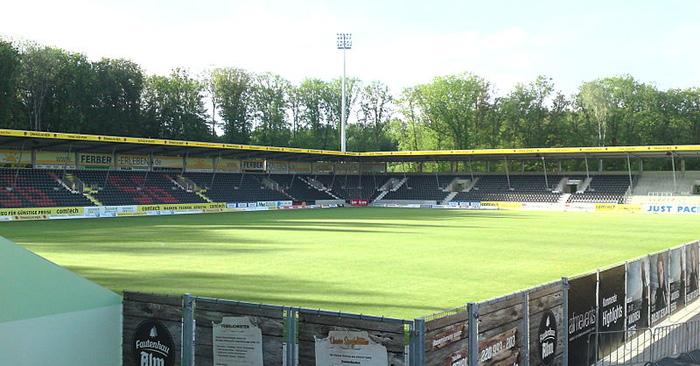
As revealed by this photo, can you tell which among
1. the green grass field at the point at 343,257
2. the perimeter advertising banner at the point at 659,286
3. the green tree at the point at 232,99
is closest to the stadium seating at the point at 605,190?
the green grass field at the point at 343,257

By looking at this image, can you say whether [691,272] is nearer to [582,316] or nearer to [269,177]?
[582,316]

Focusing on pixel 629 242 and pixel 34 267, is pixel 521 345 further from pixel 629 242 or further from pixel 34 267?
pixel 629 242

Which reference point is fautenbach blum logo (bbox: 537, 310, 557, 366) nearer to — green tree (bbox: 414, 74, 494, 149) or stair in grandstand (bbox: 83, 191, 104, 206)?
stair in grandstand (bbox: 83, 191, 104, 206)

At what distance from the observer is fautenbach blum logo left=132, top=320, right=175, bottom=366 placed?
7254mm

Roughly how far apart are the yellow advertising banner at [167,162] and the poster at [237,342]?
52163mm

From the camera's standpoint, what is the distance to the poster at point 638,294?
34.6 feet

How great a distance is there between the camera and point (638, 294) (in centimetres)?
1088

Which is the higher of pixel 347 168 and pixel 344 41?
pixel 344 41

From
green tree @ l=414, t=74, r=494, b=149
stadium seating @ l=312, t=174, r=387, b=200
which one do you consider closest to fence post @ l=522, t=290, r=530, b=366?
stadium seating @ l=312, t=174, r=387, b=200

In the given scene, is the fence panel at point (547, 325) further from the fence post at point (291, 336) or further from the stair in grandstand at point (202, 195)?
the stair in grandstand at point (202, 195)

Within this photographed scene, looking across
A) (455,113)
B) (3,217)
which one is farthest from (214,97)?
(3,217)

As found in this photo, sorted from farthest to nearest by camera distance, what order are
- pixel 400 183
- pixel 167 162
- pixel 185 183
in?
pixel 400 183 → pixel 167 162 → pixel 185 183

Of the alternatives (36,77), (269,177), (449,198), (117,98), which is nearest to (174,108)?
(117,98)

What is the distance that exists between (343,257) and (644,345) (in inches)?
464
